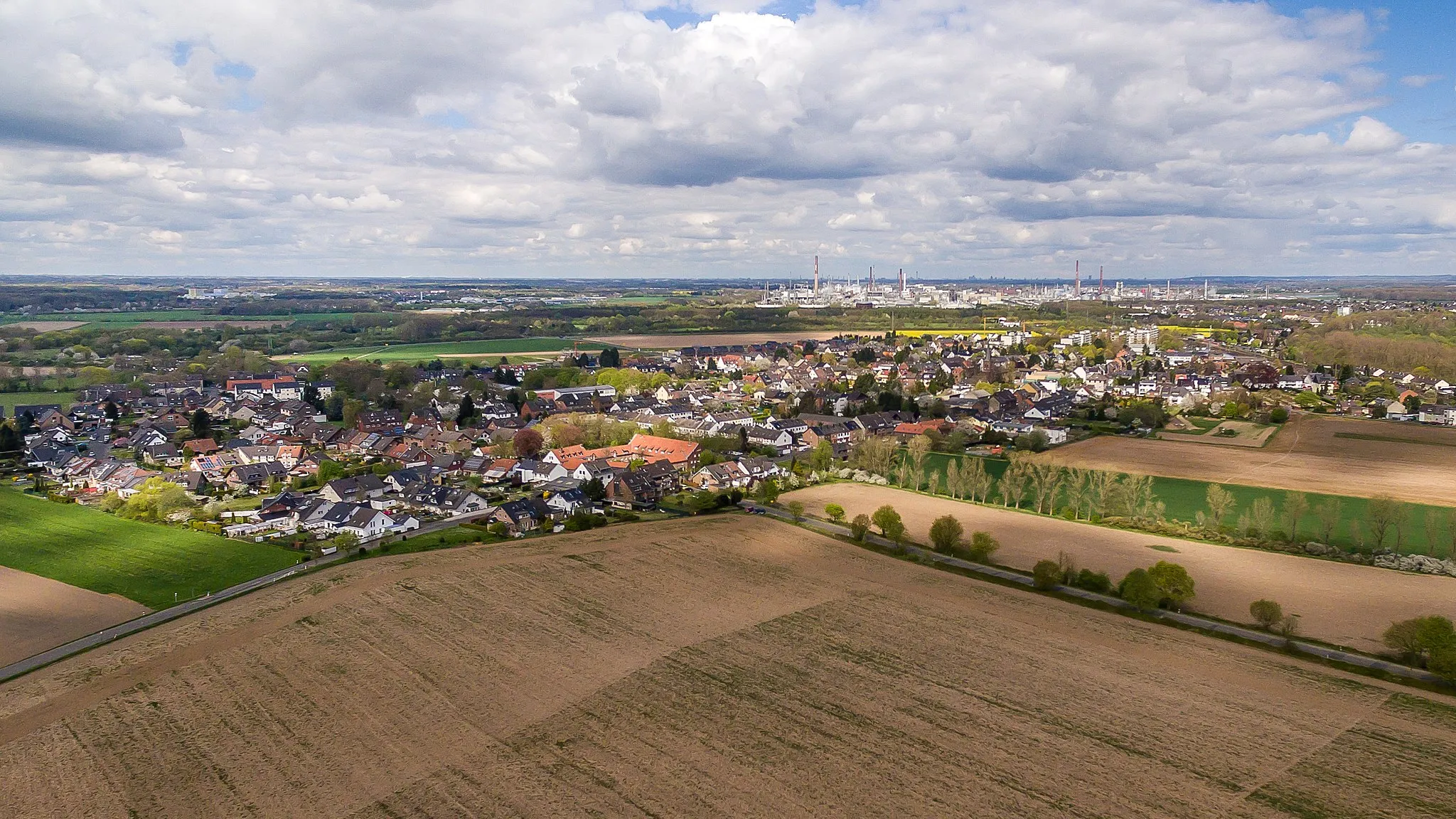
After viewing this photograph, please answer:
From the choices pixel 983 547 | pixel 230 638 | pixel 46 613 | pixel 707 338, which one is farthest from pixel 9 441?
pixel 707 338

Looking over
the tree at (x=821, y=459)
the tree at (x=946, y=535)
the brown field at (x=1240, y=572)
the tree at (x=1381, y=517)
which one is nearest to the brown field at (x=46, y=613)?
the brown field at (x=1240, y=572)

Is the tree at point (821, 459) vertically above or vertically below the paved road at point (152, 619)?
above

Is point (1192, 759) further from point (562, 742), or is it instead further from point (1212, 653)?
point (562, 742)

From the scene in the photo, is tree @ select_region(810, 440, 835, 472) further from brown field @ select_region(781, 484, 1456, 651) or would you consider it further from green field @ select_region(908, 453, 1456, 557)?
brown field @ select_region(781, 484, 1456, 651)

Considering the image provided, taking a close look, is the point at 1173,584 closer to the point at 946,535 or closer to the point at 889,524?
the point at 946,535

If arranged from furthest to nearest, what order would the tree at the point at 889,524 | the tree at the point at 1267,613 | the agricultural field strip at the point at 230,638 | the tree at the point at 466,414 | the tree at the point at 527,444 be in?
the tree at the point at 466,414 → the tree at the point at 527,444 → the tree at the point at 889,524 → the tree at the point at 1267,613 → the agricultural field strip at the point at 230,638

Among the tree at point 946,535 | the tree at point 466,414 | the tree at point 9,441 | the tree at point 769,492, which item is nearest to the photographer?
the tree at point 946,535

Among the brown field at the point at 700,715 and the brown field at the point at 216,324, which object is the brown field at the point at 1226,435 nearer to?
the brown field at the point at 700,715
